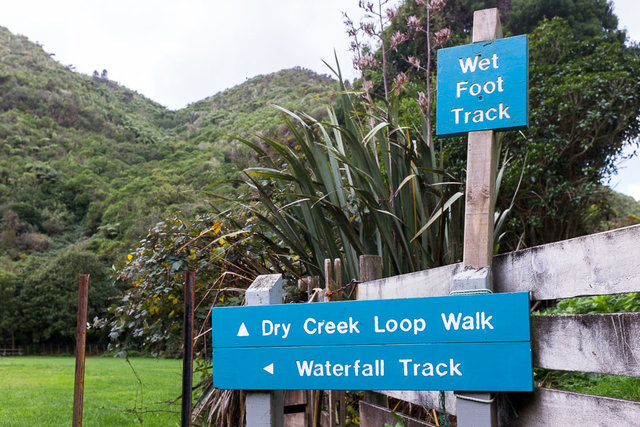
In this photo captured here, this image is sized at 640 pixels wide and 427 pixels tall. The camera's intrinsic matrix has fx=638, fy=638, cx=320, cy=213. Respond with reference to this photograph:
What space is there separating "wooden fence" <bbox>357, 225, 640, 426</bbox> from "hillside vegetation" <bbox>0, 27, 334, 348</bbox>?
25628 mm

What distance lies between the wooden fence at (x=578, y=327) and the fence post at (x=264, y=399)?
66 cm

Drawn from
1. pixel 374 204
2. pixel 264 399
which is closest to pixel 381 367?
pixel 264 399

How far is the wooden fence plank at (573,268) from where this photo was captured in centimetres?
146

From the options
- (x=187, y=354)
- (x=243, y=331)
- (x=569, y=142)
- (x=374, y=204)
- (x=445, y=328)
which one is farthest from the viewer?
(x=569, y=142)

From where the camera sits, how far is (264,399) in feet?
6.31

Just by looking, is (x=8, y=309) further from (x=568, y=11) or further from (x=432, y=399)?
(x=432, y=399)

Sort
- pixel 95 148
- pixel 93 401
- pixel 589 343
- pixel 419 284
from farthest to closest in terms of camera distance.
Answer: pixel 95 148
pixel 93 401
pixel 419 284
pixel 589 343

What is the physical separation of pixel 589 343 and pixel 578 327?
0.05 meters

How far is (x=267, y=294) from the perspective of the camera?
6.47 feet

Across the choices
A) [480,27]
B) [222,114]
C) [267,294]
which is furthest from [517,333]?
[222,114]

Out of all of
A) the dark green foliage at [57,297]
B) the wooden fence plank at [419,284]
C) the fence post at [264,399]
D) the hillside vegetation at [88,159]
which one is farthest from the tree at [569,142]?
the dark green foliage at [57,297]

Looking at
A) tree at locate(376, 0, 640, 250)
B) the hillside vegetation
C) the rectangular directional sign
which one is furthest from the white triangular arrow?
the hillside vegetation

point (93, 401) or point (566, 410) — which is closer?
point (566, 410)

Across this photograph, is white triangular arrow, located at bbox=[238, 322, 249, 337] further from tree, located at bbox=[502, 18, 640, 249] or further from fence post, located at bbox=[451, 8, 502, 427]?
tree, located at bbox=[502, 18, 640, 249]
